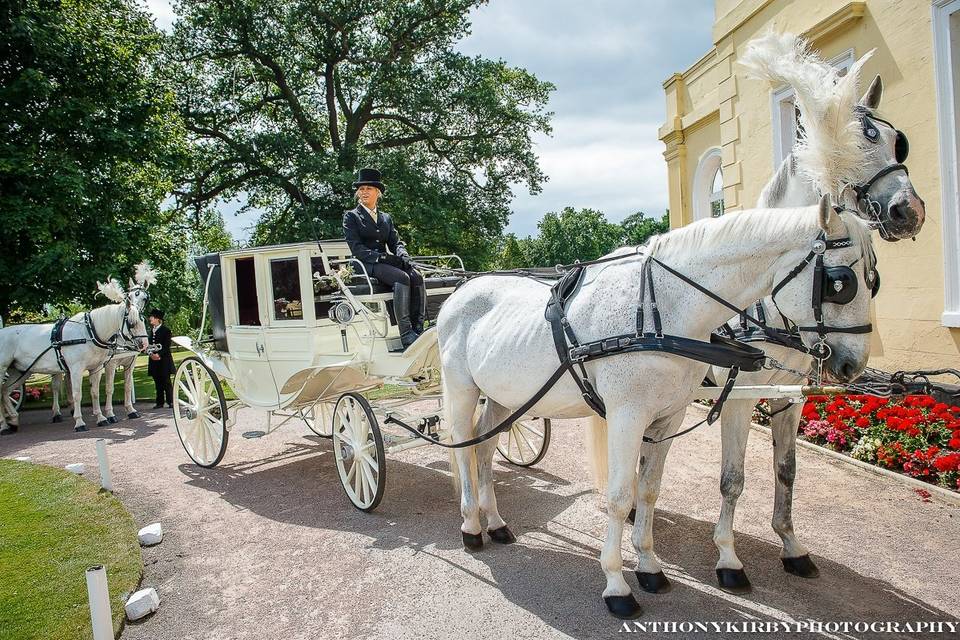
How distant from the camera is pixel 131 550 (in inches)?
184

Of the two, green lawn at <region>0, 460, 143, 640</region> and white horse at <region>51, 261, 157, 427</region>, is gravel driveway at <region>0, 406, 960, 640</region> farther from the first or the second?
white horse at <region>51, 261, 157, 427</region>

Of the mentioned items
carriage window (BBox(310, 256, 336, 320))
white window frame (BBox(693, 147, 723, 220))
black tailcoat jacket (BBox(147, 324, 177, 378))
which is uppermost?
white window frame (BBox(693, 147, 723, 220))

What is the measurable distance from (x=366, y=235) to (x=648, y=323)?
127 inches

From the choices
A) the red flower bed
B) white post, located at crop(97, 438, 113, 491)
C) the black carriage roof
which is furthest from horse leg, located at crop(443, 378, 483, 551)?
white post, located at crop(97, 438, 113, 491)

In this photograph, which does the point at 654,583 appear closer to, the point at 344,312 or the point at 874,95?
the point at 344,312

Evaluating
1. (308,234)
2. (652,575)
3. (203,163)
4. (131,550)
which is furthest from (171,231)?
(652,575)

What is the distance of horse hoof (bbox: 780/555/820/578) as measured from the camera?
3766mm

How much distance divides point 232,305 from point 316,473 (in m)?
2.05

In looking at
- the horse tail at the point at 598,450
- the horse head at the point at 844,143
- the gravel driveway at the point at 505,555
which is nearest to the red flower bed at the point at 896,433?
the gravel driveway at the point at 505,555

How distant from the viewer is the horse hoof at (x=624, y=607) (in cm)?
336

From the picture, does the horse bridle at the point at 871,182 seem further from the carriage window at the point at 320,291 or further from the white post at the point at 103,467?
the white post at the point at 103,467

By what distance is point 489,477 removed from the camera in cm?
473

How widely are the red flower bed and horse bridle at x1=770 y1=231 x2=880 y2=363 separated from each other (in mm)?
2874

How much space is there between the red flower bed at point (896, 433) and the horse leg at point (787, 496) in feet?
5.90
